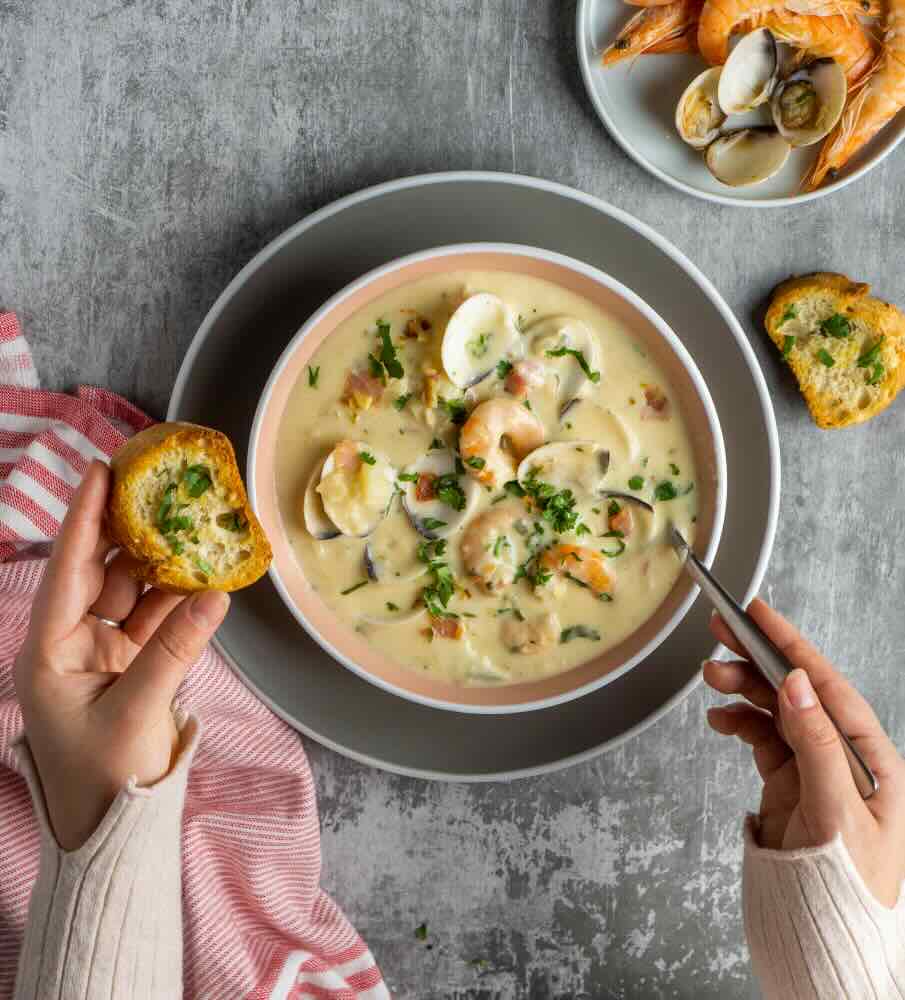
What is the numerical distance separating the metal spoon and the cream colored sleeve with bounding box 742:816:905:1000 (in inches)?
6.5

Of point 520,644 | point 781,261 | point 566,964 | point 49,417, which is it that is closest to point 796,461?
point 781,261

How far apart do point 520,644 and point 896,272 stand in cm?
140

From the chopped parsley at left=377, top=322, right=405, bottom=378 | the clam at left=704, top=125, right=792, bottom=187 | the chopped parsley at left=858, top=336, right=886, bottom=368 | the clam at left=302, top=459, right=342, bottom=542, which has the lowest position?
the clam at left=302, top=459, right=342, bottom=542

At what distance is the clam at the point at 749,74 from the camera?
8.09 feet

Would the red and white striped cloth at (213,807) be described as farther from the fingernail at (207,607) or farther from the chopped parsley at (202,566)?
the fingernail at (207,607)

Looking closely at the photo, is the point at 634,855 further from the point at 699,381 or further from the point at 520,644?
the point at 699,381

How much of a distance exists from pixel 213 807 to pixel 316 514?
32.9 inches

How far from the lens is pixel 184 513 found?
214cm

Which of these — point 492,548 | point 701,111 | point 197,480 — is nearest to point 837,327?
point 701,111

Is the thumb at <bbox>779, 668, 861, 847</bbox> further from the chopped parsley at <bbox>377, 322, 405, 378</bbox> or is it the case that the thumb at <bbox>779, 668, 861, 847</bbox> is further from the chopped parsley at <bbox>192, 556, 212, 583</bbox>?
the chopped parsley at <bbox>192, 556, 212, 583</bbox>

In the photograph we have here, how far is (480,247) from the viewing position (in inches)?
90.1

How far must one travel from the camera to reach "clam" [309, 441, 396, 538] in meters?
2.35

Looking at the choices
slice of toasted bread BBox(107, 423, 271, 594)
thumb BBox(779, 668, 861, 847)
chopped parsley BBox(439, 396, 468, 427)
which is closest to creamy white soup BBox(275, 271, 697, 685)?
chopped parsley BBox(439, 396, 468, 427)

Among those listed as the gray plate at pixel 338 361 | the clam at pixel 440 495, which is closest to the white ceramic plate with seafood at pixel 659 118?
the gray plate at pixel 338 361
